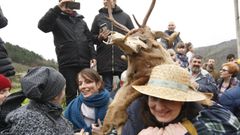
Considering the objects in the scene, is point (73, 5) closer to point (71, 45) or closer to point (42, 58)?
point (71, 45)

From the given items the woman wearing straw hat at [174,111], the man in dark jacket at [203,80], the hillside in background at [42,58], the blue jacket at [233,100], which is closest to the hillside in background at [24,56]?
the hillside in background at [42,58]

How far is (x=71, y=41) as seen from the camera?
7.07 meters

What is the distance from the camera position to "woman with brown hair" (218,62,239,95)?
28.2 ft

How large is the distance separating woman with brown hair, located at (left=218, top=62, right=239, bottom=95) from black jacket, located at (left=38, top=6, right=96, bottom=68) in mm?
2613

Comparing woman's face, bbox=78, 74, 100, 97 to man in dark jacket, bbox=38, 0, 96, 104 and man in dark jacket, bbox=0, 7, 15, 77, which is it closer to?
man in dark jacket, bbox=0, 7, 15, 77

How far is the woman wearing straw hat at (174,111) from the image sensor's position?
3033 mm

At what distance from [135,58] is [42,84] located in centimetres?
95

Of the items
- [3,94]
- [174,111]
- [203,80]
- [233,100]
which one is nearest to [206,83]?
[203,80]

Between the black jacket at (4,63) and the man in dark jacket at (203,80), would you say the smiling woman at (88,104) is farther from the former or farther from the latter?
the man in dark jacket at (203,80)

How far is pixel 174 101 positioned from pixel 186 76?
7.5 inches

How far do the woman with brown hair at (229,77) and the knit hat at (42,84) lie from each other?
17.1ft

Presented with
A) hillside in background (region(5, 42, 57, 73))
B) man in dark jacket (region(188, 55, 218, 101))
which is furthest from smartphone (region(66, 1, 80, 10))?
hillside in background (region(5, 42, 57, 73))

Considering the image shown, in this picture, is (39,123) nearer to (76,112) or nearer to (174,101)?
(174,101)

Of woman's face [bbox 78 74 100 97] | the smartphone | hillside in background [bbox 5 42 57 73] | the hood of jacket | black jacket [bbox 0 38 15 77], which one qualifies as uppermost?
the smartphone
